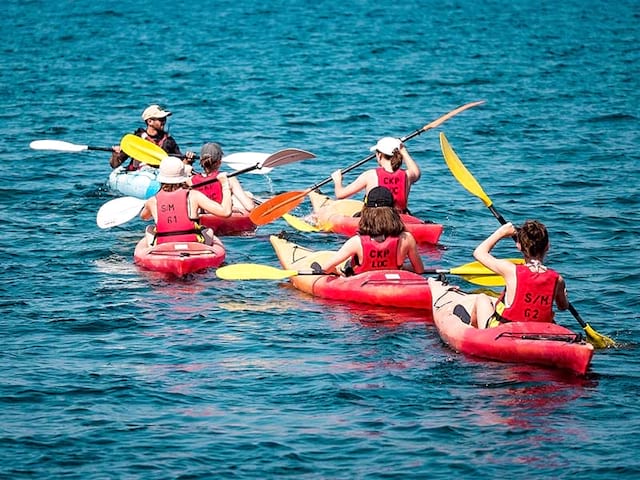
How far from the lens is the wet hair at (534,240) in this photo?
30.1 feet

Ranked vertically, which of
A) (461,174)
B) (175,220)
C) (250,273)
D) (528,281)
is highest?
(461,174)

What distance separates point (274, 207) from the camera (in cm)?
1352

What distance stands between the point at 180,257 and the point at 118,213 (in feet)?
6.06

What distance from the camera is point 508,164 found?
1970 cm

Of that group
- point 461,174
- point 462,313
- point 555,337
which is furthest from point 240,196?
point 555,337

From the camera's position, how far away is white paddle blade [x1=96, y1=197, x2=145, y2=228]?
13.6 meters

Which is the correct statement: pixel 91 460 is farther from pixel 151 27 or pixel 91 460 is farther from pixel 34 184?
pixel 151 27

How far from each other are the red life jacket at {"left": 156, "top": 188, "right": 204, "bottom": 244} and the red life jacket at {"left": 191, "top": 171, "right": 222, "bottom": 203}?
116 centimetres

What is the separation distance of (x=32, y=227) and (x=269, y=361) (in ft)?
20.6

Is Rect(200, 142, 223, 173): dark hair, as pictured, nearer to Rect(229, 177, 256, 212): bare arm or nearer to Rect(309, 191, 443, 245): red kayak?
Rect(229, 177, 256, 212): bare arm

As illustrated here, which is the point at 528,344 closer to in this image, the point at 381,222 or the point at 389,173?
the point at 381,222

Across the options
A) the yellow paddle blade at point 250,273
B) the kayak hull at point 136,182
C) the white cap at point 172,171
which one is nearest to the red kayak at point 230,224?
the kayak hull at point 136,182

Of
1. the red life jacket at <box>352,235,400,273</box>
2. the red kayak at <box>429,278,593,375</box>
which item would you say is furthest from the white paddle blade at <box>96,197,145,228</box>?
the red kayak at <box>429,278,593,375</box>

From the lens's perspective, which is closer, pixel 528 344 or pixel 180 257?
pixel 528 344
